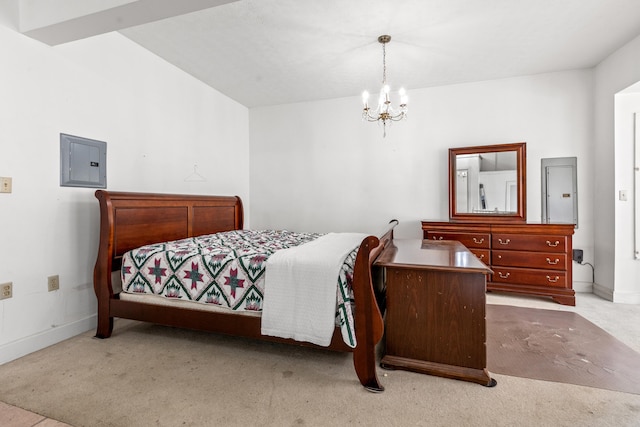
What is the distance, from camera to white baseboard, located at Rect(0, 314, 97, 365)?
2.07m

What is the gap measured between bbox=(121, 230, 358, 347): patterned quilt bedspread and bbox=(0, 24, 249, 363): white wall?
0.56 meters

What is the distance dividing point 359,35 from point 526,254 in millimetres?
2872

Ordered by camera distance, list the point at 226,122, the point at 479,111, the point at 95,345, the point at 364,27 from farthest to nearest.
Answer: the point at 226,122 → the point at 479,111 → the point at 364,27 → the point at 95,345

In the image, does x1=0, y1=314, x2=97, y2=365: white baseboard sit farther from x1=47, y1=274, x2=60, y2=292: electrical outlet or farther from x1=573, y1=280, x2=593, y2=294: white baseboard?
x1=573, y1=280, x2=593, y2=294: white baseboard

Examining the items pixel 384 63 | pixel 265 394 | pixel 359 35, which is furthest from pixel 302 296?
pixel 384 63

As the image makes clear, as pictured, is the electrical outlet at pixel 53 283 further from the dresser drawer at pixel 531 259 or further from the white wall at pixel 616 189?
the white wall at pixel 616 189

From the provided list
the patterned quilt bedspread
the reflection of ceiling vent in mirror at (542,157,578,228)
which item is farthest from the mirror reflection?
the patterned quilt bedspread

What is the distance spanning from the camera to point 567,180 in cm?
364

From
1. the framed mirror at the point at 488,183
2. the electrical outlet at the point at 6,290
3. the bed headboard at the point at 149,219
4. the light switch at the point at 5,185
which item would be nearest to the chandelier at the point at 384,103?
the framed mirror at the point at 488,183

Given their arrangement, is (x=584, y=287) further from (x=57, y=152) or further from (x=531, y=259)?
(x=57, y=152)

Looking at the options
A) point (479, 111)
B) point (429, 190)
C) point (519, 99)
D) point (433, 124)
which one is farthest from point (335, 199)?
point (519, 99)

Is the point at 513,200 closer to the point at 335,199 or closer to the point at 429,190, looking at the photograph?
the point at 429,190

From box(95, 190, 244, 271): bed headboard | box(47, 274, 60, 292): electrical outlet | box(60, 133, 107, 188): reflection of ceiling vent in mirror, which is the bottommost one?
box(47, 274, 60, 292): electrical outlet

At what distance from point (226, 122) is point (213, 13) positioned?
200 centimetres
